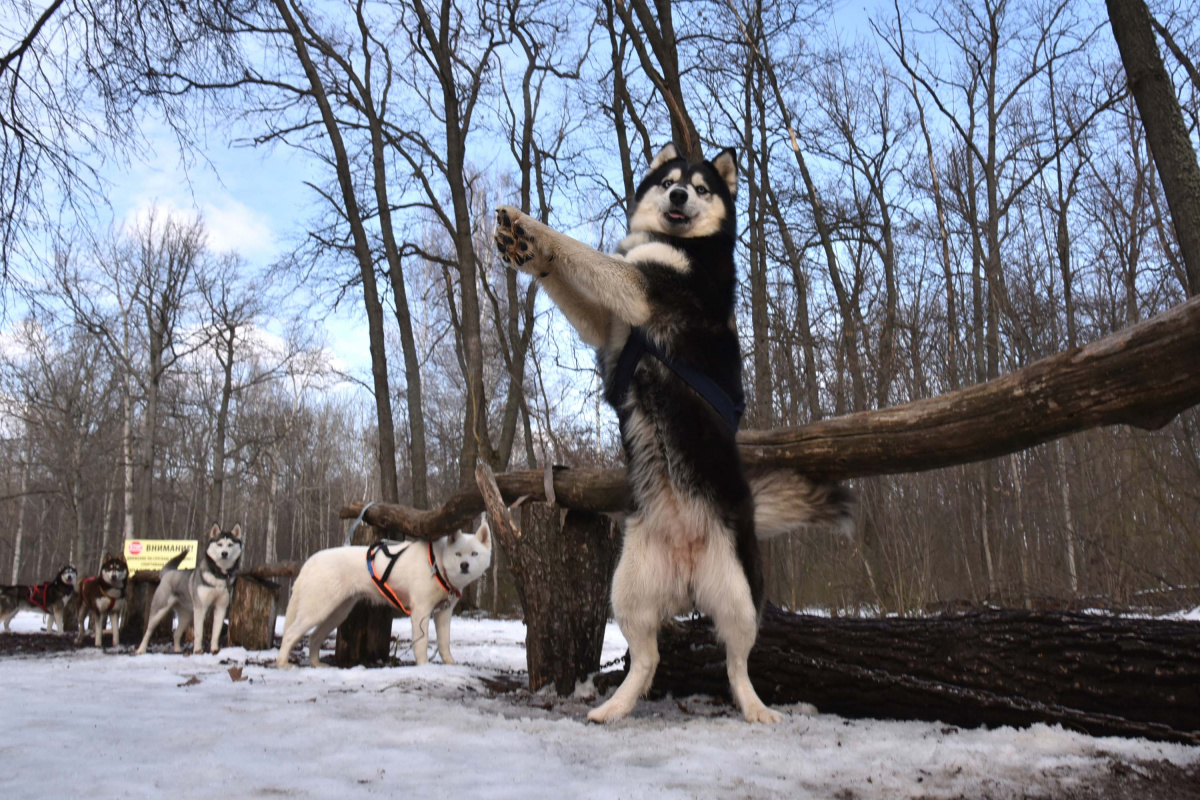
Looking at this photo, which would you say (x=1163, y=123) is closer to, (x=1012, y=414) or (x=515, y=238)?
(x=1012, y=414)

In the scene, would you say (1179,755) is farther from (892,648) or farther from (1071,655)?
(892,648)

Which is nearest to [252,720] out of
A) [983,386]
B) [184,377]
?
[983,386]

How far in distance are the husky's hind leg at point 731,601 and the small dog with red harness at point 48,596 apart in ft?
38.9

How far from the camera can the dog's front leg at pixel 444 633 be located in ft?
19.4

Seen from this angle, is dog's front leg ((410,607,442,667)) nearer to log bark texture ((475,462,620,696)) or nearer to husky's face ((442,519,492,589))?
husky's face ((442,519,492,589))

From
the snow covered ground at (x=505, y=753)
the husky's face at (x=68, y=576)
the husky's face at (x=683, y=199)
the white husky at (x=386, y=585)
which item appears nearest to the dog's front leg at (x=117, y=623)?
the husky's face at (x=68, y=576)

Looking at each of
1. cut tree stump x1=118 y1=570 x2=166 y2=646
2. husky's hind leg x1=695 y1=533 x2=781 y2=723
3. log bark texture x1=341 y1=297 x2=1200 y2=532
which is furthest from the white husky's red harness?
cut tree stump x1=118 y1=570 x2=166 y2=646

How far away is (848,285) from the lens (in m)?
12.1

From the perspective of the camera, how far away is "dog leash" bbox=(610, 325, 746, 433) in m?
3.01

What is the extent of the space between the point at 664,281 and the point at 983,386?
1.26 metres

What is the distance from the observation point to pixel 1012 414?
8.57 ft

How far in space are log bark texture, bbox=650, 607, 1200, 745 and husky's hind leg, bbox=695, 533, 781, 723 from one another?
1.37ft

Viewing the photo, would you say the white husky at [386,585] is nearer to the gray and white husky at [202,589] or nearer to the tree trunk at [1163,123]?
the gray and white husky at [202,589]

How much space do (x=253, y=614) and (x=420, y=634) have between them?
97.0 inches
